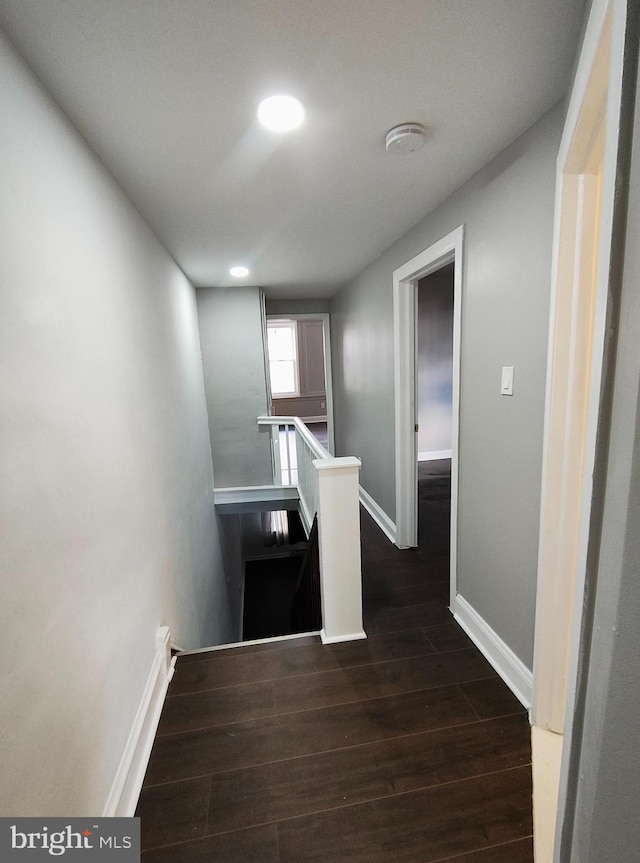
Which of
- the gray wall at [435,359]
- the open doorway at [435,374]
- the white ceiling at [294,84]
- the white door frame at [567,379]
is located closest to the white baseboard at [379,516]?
the open doorway at [435,374]

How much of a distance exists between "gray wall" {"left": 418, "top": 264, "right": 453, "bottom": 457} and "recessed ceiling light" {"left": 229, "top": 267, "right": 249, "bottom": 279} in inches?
97.9

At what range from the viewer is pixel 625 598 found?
0.49m

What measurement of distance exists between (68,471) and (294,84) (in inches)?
52.5

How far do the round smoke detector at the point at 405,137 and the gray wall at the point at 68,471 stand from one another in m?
1.11

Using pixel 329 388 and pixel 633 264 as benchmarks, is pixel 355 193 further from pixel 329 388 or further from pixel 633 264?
pixel 329 388

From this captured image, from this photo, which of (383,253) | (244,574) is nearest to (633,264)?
(383,253)

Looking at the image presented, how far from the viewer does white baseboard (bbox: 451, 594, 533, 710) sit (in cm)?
152

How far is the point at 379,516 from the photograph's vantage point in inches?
131

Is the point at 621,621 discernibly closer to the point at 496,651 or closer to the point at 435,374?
the point at 496,651

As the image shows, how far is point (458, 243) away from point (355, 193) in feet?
1.88

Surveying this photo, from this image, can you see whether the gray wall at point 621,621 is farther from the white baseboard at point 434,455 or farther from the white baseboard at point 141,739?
the white baseboard at point 434,455


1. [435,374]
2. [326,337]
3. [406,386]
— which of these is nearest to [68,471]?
[406,386]

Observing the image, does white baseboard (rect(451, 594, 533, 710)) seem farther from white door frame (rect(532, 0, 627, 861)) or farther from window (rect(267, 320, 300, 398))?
window (rect(267, 320, 300, 398))

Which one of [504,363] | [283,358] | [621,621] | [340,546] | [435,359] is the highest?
[283,358]
